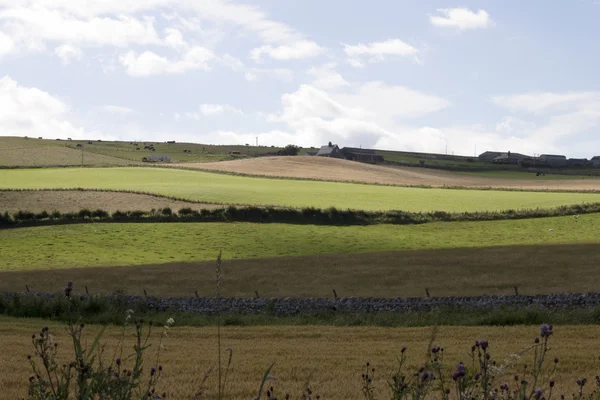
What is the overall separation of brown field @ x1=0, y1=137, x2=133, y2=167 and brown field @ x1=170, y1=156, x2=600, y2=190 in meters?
20.2

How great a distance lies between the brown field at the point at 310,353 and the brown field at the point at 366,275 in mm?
8837

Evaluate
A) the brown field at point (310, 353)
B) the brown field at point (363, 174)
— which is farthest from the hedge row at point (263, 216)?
the brown field at point (310, 353)

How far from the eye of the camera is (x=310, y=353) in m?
16.4

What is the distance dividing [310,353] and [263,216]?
3999cm

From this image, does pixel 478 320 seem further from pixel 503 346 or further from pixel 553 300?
pixel 503 346

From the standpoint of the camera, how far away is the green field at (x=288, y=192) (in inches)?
2569

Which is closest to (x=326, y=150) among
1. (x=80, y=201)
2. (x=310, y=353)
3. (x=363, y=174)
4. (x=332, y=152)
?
(x=332, y=152)

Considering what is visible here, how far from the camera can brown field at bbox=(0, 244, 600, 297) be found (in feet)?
101

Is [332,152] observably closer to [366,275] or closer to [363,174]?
[363,174]

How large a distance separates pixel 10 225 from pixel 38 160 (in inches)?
2365

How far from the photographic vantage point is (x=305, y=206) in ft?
201

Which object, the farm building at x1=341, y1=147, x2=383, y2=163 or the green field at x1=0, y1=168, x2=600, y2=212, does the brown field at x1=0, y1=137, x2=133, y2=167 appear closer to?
the green field at x1=0, y1=168, x2=600, y2=212

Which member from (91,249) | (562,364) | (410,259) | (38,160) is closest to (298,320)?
(562,364)

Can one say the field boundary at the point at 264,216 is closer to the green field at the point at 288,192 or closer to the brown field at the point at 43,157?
the green field at the point at 288,192
